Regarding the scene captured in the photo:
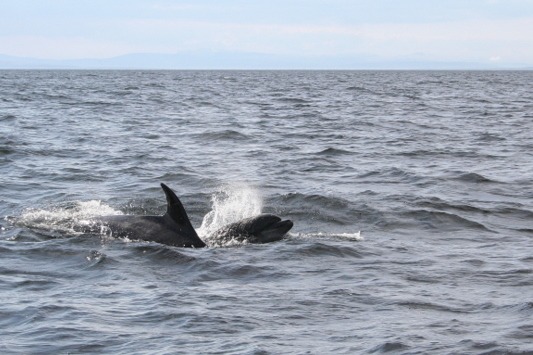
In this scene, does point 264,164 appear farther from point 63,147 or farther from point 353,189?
point 63,147

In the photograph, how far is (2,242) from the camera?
1404 centimetres

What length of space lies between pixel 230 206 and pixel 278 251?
4.32 m

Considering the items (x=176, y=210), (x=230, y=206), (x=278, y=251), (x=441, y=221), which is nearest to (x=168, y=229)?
(x=176, y=210)

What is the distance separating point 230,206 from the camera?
17844mm

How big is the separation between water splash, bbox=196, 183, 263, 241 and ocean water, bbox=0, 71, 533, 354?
59 mm

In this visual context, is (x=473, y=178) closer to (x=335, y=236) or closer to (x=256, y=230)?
(x=335, y=236)

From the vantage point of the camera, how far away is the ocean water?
9477 millimetres

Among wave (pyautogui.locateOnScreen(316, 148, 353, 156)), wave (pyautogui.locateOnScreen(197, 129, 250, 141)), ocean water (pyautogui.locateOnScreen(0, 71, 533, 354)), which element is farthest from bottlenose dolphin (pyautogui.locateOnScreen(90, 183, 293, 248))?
wave (pyautogui.locateOnScreen(197, 129, 250, 141))

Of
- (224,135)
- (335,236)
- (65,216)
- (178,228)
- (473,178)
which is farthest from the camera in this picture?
(224,135)

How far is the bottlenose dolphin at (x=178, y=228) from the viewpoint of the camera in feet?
44.7

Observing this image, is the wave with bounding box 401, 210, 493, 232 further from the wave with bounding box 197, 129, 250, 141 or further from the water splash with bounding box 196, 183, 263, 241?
the wave with bounding box 197, 129, 250, 141

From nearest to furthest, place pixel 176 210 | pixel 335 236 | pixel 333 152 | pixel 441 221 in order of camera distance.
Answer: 1. pixel 176 210
2. pixel 335 236
3. pixel 441 221
4. pixel 333 152

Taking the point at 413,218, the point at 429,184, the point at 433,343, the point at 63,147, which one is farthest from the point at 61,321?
the point at 63,147

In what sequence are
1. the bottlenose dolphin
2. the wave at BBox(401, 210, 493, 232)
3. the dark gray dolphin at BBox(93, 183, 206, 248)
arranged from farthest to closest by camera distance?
the wave at BBox(401, 210, 493, 232), the bottlenose dolphin, the dark gray dolphin at BBox(93, 183, 206, 248)
